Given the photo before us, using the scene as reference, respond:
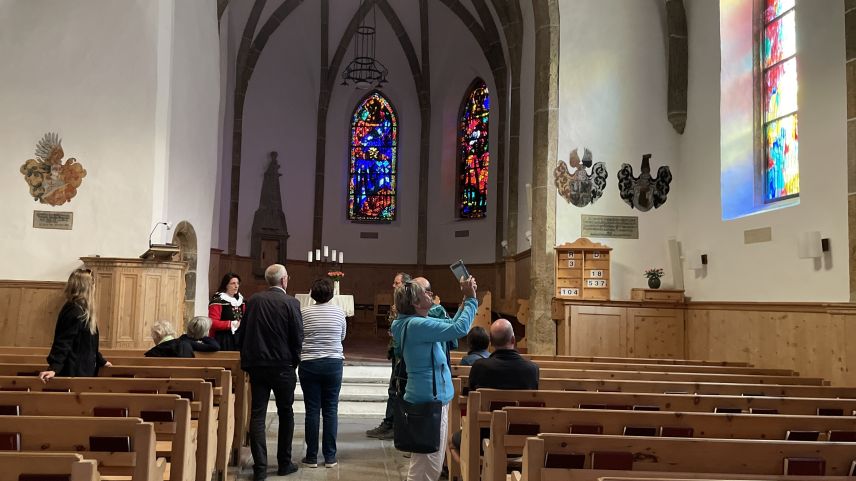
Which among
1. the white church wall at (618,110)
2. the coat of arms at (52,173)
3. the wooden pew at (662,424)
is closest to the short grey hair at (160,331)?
the wooden pew at (662,424)

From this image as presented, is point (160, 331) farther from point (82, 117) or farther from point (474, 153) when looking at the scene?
point (474, 153)

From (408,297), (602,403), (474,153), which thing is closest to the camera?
(408,297)

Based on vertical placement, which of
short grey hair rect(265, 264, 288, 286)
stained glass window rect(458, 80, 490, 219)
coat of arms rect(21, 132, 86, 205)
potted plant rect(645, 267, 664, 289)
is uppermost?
stained glass window rect(458, 80, 490, 219)

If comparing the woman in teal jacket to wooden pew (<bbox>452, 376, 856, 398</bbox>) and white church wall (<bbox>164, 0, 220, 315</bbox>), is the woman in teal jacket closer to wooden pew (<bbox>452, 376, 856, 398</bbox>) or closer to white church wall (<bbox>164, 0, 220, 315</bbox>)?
wooden pew (<bbox>452, 376, 856, 398</bbox>)

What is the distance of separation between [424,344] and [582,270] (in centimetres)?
829

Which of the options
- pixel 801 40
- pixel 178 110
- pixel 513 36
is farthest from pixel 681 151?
pixel 178 110

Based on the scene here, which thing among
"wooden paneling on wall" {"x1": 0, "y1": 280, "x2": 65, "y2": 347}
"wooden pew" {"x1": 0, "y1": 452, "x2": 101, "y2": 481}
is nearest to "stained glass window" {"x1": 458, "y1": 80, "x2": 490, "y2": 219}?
"wooden paneling on wall" {"x1": 0, "y1": 280, "x2": 65, "y2": 347}

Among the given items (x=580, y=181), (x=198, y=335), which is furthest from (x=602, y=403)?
(x=580, y=181)

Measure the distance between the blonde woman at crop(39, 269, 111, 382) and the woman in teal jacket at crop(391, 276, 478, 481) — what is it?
6.81 ft

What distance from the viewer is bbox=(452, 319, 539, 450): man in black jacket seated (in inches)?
186

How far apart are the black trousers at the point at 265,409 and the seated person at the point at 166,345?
42.1 inches

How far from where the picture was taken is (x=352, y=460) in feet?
20.6

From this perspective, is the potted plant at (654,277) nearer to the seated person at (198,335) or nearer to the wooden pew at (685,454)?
the seated person at (198,335)

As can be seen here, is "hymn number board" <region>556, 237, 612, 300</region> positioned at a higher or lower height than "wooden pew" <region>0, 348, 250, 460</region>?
higher
